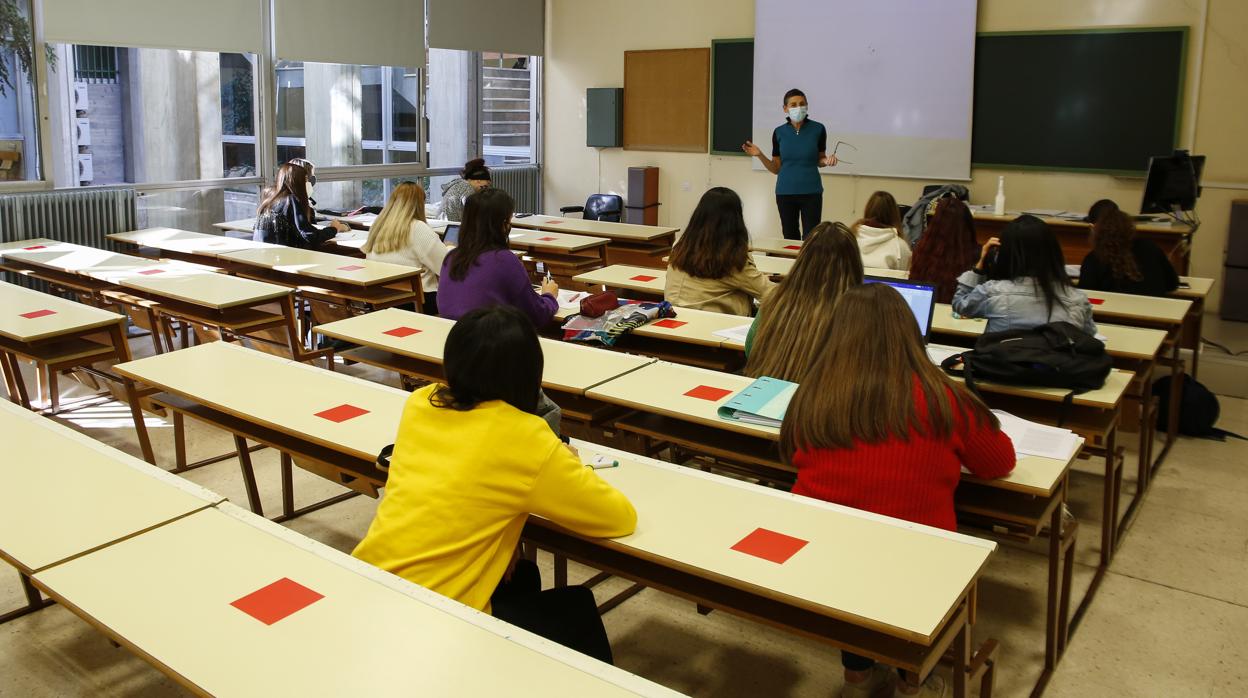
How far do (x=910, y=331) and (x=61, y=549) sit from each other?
73.6 inches

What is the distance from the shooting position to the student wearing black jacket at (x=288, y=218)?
21.1 ft

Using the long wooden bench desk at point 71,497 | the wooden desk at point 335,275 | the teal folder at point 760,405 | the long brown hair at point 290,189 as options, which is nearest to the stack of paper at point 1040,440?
the teal folder at point 760,405

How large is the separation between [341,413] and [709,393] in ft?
3.59

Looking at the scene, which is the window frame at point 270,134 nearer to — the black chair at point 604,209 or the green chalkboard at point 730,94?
the black chair at point 604,209

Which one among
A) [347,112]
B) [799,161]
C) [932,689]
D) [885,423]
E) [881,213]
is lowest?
[932,689]

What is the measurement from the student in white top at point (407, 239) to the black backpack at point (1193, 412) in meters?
3.77

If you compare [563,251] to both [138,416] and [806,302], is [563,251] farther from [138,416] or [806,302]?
[806,302]

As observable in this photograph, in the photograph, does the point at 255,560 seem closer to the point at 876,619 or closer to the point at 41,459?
the point at 41,459

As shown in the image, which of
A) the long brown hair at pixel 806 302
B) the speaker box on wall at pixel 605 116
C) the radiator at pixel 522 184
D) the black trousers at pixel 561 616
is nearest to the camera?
the black trousers at pixel 561 616

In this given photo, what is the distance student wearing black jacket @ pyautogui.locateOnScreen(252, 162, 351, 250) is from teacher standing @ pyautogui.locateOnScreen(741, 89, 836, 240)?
3.09 m

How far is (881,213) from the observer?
18.1 ft

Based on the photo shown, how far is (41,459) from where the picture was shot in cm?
251

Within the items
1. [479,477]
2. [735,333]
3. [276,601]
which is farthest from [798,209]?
[276,601]

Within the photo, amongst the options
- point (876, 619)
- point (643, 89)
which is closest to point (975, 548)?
point (876, 619)
